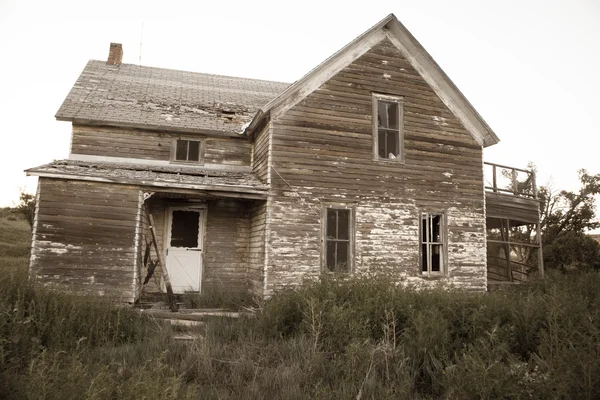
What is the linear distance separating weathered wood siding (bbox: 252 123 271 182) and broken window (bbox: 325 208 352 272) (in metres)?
1.93

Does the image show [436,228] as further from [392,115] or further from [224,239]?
[224,239]

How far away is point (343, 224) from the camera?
10805 mm

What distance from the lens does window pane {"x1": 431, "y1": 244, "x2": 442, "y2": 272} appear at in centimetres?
1143

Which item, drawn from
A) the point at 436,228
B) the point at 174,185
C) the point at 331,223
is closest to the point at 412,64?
the point at 436,228

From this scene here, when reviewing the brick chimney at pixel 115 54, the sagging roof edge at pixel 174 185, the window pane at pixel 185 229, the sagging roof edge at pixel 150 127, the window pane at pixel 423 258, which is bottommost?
the window pane at pixel 423 258

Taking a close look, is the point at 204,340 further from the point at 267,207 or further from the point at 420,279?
the point at 420,279

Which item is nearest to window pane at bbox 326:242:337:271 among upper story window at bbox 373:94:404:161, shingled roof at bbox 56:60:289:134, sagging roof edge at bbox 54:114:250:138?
upper story window at bbox 373:94:404:161

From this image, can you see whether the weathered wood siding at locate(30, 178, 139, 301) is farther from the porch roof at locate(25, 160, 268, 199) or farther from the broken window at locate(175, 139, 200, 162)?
the broken window at locate(175, 139, 200, 162)

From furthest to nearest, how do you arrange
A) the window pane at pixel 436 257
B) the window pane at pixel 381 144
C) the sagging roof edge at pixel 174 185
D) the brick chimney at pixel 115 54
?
the brick chimney at pixel 115 54 < the window pane at pixel 381 144 < the window pane at pixel 436 257 < the sagging roof edge at pixel 174 185

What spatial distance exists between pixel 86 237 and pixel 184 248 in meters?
2.86

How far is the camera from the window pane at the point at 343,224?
10742 mm

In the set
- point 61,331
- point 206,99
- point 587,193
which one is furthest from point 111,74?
point 587,193

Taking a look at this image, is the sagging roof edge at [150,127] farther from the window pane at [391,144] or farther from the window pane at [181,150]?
the window pane at [391,144]

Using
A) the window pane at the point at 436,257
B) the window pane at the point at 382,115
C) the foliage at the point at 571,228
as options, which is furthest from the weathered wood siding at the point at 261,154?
the foliage at the point at 571,228
